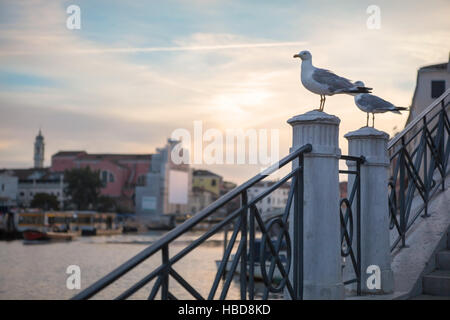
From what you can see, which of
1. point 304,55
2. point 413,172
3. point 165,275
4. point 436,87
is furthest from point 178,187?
point 165,275

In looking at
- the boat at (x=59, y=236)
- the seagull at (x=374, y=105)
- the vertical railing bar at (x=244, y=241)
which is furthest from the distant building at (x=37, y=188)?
the vertical railing bar at (x=244, y=241)

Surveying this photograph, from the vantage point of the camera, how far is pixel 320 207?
399 cm

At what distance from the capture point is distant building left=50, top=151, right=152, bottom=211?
323 ft

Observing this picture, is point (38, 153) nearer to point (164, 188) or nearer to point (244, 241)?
point (164, 188)

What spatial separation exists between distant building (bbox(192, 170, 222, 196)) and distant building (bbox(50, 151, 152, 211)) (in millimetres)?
28769

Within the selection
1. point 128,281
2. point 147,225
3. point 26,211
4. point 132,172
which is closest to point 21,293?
point 128,281

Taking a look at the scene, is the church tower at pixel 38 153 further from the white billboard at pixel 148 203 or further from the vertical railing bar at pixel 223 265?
the vertical railing bar at pixel 223 265

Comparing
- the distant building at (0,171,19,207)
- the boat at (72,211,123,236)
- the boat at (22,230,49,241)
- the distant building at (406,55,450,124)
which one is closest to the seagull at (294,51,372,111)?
the distant building at (406,55,450,124)

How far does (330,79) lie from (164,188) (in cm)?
→ 9205

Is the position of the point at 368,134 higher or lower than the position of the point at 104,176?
lower

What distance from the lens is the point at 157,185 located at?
9388 cm

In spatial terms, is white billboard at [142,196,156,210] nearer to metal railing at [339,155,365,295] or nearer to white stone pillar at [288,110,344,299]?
metal railing at [339,155,365,295]
